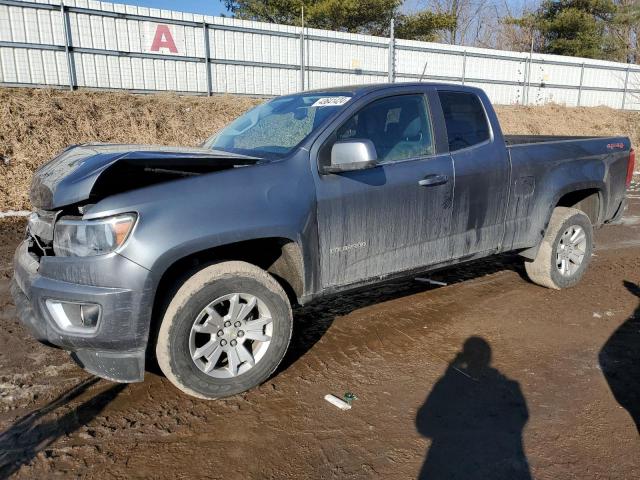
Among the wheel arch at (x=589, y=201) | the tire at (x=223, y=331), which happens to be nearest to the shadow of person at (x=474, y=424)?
the tire at (x=223, y=331)

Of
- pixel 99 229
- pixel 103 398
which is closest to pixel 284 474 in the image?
pixel 103 398

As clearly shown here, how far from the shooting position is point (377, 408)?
2967 millimetres

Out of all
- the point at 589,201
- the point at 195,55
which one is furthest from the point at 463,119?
the point at 195,55

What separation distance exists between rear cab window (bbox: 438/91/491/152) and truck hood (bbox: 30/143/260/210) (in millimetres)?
1761

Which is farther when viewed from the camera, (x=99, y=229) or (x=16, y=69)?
(x=16, y=69)

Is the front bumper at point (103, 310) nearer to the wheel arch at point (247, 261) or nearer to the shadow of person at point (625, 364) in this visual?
the wheel arch at point (247, 261)

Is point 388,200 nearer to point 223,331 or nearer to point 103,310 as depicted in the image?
point 223,331

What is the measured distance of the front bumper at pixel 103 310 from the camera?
2.63m

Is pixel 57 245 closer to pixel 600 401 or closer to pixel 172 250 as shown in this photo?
pixel 172 250

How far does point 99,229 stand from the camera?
264 cm

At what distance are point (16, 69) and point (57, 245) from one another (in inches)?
442

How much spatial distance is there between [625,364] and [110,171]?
363 cm

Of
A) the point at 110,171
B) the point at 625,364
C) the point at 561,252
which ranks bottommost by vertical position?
Answer: the point at 625,364

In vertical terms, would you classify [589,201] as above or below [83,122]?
below
